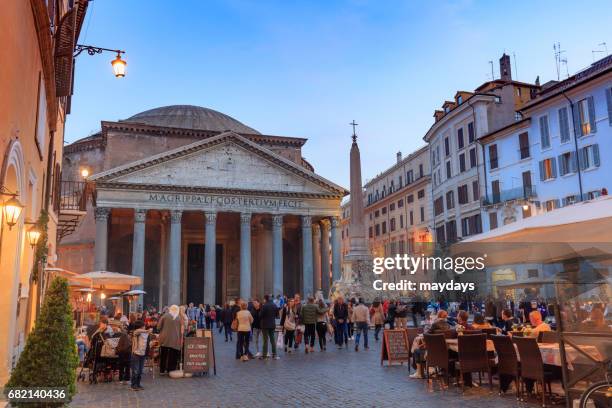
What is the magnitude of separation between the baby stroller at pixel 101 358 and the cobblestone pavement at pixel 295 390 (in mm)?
361

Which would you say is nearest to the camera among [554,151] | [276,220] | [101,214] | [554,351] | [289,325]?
[554,351]

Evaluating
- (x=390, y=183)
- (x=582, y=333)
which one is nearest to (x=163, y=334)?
(x=582, y=333)

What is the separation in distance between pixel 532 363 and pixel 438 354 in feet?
5.30

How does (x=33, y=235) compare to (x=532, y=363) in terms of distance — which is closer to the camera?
(x=532, y=363)

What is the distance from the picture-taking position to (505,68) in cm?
3406

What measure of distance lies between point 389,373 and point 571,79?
21731mm

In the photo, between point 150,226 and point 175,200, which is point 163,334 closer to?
point 175,200

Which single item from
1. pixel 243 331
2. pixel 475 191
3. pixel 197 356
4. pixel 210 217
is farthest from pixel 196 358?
pixel 475 191

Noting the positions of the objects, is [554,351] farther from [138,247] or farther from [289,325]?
[138,247]

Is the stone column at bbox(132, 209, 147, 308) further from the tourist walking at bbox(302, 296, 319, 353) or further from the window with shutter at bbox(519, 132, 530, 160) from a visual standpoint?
the window with shutter at bbox(519, 132, 530, 160)

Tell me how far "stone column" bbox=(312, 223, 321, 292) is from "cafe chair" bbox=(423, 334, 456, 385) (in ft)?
78.2

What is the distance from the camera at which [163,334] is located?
985 centimetres

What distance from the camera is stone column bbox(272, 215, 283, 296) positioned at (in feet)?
99.4

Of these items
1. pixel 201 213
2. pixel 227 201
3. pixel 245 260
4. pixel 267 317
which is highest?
pixel 227 201
